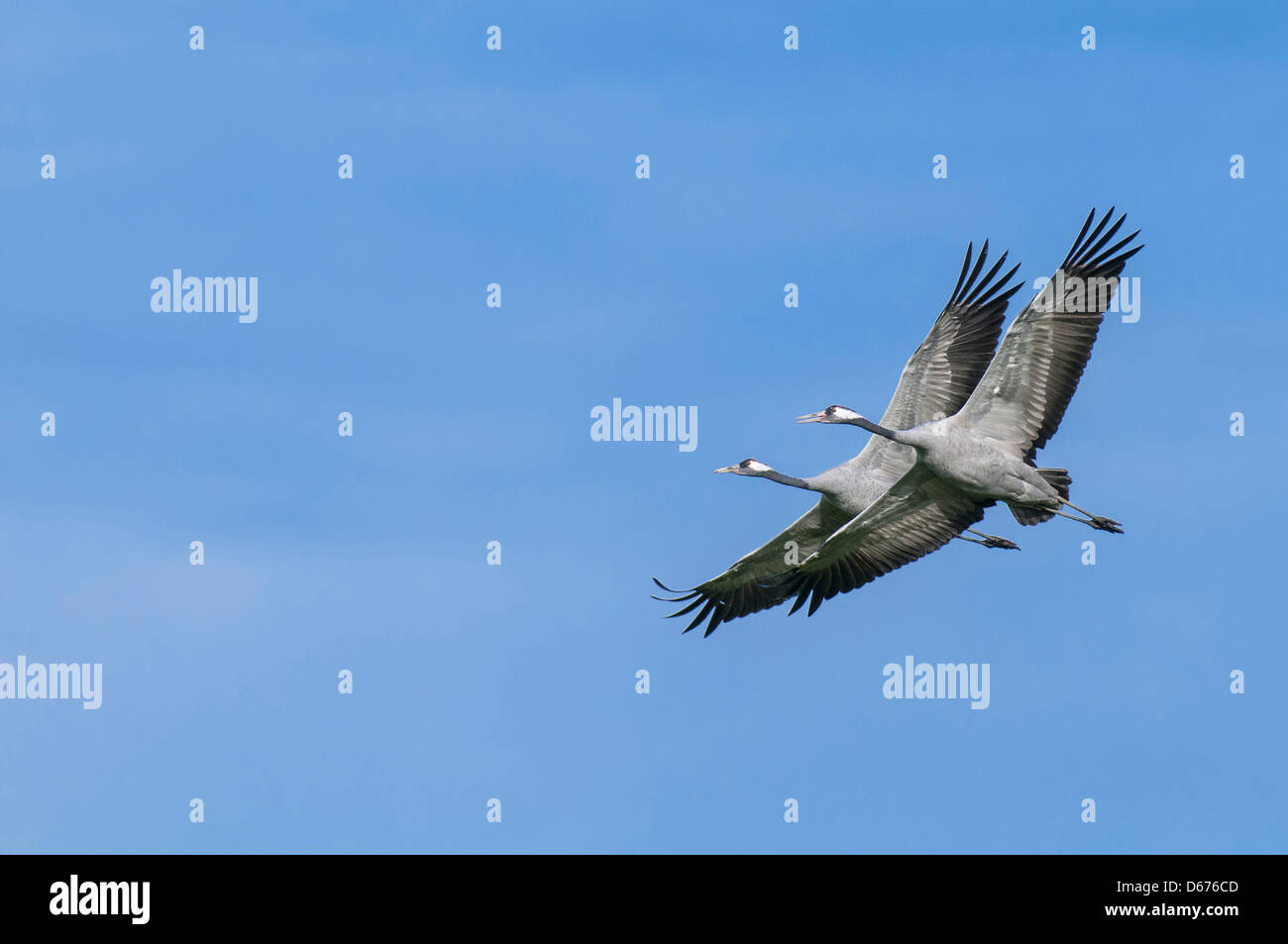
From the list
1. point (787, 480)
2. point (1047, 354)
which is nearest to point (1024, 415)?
point (1047, 354)

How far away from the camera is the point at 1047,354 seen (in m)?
25.7

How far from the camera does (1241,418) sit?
1149 inches

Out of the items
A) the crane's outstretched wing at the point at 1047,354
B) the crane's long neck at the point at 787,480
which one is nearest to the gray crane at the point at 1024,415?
the crane's outstretched wing at the point at 1047,354

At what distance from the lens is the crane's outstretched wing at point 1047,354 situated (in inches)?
1009

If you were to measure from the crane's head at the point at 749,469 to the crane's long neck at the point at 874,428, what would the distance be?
339cm

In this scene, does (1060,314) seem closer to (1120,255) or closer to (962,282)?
(1120,255)

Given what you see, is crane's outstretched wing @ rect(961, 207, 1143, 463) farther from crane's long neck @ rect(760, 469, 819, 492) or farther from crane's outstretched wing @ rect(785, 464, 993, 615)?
crane's long neck @ rect(760, 469, 819, 492)

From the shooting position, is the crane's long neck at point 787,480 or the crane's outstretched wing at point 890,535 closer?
the crane's outstretched wing at point 890,535

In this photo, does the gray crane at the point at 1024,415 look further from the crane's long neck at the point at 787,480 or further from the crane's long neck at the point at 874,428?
the crane's long neck at the point at 787,480

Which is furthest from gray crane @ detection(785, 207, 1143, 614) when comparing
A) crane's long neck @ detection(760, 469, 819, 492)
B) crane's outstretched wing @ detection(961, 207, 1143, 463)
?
crane's long neck @ detection(760, 469, 819, 492)

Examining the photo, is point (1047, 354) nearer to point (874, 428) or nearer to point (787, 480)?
point (874, 428)

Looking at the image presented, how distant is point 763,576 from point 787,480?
5.24 ft

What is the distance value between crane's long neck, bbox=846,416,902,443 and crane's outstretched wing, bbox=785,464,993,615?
52 centimetres
